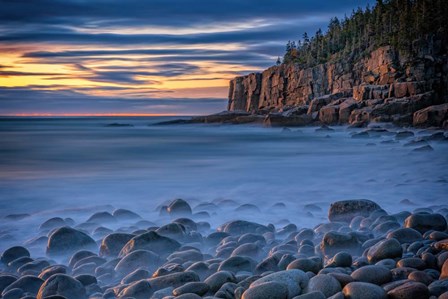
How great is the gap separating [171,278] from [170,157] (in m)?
13.7

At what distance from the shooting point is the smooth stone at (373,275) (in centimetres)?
347

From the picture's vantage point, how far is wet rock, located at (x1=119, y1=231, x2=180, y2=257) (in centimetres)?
490

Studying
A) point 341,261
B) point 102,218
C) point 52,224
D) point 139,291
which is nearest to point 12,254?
point 52,224

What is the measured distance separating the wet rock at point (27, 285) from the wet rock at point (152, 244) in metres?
1.10

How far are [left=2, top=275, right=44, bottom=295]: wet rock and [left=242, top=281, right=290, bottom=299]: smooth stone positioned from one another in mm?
1816

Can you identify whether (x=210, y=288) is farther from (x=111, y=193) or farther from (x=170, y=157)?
(x=170, y=157)

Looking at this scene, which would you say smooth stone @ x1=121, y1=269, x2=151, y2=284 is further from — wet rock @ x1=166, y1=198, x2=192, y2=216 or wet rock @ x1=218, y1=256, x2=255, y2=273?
wet rock @ x1=166, y1=198, x2=192, y2=216

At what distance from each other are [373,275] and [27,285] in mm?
2754

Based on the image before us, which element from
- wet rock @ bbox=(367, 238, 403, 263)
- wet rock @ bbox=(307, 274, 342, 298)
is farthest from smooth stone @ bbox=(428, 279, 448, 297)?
wet rock @ bbox=(367, 238, 403, 263)

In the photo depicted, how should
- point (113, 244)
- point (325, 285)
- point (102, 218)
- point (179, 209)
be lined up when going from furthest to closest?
point (179, 209) < point (102, 218) < point (113, 244) < point (325, 285)

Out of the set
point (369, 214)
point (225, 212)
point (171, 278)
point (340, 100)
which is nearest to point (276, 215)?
point (225, 212)

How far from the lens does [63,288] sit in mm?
3705

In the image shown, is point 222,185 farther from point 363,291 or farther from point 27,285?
point 363,291

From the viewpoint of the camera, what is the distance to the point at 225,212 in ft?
24.0
